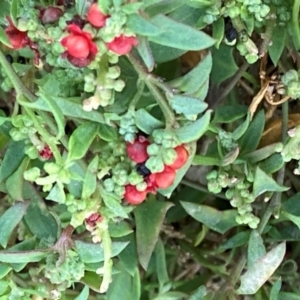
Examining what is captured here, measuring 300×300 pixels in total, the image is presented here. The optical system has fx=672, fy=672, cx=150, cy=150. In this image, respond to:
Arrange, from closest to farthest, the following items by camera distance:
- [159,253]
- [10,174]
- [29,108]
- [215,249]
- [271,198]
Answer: [29,108] → [10,174] → [271,198] → [159,253] → [215,249]

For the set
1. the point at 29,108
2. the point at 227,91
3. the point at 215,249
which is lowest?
the point at 215,249

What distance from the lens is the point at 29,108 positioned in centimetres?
124

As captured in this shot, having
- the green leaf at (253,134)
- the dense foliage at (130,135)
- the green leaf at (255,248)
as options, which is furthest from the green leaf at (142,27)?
the green leaf at (255,248)

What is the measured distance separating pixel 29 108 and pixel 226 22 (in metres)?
0.44

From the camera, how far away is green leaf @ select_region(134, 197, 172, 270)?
4.63ft

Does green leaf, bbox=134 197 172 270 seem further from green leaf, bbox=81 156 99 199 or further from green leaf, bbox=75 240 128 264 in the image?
green leaf, bbox=81 156 99 199

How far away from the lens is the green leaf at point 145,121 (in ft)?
3.85

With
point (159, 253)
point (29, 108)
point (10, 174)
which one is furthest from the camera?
point (159, 253)

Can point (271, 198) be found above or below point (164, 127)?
below

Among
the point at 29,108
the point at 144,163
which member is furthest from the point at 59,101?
the point at 144,163

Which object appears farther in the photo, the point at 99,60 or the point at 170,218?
the point at 170,218

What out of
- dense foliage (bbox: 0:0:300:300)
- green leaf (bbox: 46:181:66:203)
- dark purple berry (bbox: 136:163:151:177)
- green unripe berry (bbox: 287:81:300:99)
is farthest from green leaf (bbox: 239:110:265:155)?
green leaf (bbox: 46:181:66:203)

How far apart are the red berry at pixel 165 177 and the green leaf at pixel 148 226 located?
235 millimetres

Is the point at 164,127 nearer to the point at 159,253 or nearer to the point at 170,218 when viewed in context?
the point at 159,253
